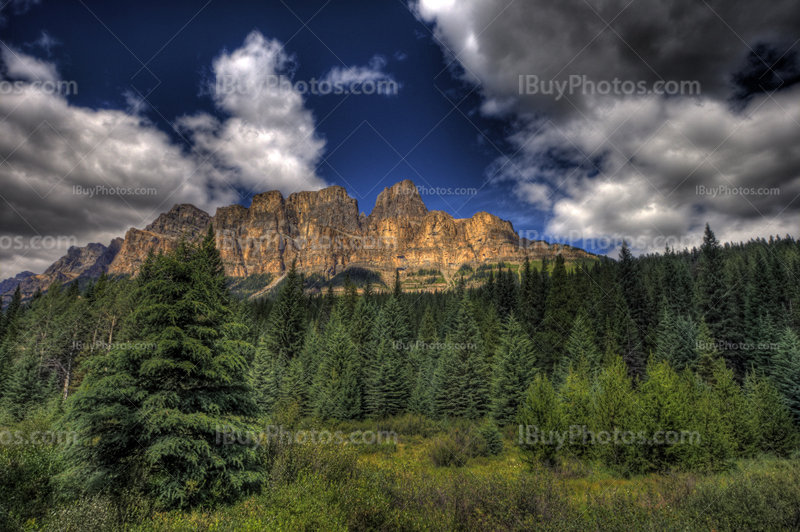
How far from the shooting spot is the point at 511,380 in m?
25.2

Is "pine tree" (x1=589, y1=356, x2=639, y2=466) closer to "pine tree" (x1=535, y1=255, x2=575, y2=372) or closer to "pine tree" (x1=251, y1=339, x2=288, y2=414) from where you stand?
"pine tree" (x1=535, y1=255, x2=575, y2=372)

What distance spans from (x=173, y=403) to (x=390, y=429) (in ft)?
65.3

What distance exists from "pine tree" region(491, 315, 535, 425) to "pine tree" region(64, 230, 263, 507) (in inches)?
803

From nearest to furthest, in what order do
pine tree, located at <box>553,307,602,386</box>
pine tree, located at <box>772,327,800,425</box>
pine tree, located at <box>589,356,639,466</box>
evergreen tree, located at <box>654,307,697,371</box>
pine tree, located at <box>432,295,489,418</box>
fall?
pine tree, located at <box>589,356,639,466</box>
pine tree, located at <box>772,327,800,425</box>
pine tree, located at <box>432,295,489,418</box>
pine tree, located at <box>553,307,602,386</box>
evergreen tree, located at <box>654,307,697,371</box>

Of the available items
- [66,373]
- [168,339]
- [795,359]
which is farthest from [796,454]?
[66,373]

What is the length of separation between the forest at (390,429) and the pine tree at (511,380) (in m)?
0.15

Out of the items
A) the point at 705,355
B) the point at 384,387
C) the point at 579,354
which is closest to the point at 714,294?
the point at 705,355

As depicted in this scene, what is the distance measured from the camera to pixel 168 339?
967 cm

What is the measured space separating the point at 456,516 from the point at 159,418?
8.41 m

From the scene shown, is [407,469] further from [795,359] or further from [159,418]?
[795,359]

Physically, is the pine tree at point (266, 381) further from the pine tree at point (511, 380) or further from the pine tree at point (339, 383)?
the pine tree at point (511, 380)

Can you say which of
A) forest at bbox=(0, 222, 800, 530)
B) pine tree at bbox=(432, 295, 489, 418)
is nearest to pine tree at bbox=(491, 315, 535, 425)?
forest at bbox=(0, 222, 800, 530)

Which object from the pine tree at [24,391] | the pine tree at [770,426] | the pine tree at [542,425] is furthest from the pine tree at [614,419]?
the pine tree at [24,391]

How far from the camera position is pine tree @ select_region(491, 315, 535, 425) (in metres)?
24.9
